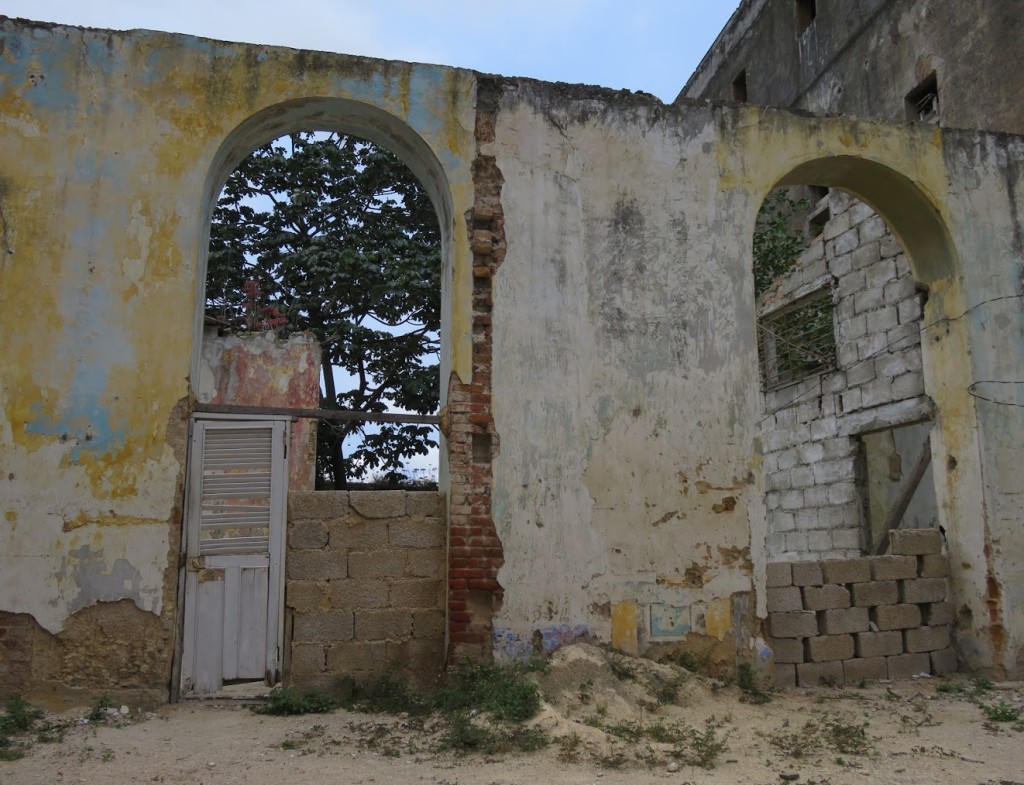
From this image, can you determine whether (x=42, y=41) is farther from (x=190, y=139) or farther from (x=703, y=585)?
(x=703, y=585)

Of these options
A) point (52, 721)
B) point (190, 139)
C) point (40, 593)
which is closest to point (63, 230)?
point (190, 139)

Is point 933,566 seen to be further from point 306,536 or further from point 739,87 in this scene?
point 739,87

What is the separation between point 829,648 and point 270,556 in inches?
176

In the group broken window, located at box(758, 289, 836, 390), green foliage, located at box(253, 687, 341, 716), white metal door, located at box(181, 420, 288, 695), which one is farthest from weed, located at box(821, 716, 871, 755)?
broken window, located at box(758, 289, 836, 390)

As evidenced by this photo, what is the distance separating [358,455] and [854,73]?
33.6 feet

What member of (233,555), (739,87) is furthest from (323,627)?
(739,87)

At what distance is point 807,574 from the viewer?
7172 mm

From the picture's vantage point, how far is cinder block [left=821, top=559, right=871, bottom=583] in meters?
7.27

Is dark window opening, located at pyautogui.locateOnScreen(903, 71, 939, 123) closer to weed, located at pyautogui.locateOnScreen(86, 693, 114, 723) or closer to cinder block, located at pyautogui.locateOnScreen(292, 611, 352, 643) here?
cinder block, located at pyautogui.locateOnScreen(292, 611, 352, 643)

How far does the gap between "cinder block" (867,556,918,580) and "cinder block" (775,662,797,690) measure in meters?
1.14

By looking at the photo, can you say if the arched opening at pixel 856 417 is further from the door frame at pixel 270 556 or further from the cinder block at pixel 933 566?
the door frame at pixel 270 556

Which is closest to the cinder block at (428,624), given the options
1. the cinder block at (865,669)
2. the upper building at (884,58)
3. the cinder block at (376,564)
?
the cinder block at (376,564)

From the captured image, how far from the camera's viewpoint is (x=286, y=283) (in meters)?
15.9

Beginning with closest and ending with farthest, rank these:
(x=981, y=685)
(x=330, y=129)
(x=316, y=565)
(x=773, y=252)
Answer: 1. (x=316, y=565)
2. (x=981, y=685)
3. (x=330, y=129)
4. (x=773, y=252)
